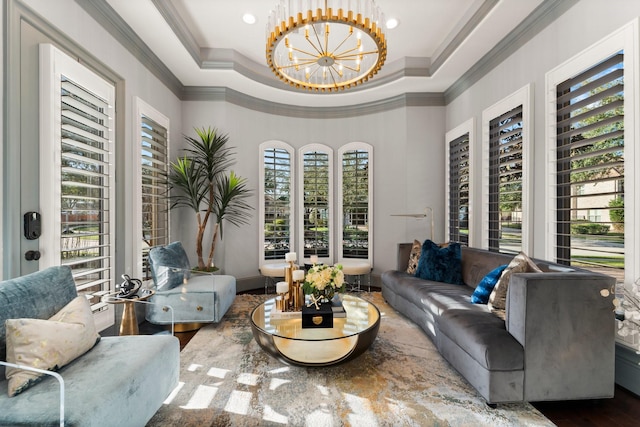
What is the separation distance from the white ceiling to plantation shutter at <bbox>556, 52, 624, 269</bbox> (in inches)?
39.1

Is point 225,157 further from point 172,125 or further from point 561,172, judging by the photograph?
point 561,172

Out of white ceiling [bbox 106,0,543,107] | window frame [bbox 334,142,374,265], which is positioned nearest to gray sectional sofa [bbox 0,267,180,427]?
white ceiling [bbox 106,0,543,107]

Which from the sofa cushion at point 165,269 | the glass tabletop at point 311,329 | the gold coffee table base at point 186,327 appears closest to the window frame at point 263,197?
the sofa cushion at point 165,269

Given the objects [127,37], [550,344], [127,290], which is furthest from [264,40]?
[550,344]

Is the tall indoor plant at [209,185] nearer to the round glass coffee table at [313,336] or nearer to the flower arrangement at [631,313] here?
the round glass coffee table at [313,336]

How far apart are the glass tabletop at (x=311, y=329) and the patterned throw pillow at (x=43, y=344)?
106cm

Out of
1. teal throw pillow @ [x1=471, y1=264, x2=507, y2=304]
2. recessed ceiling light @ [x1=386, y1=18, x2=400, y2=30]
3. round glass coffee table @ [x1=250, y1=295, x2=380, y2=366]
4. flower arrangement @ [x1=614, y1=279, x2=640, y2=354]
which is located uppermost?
recessed ceiling light @ [x1=386, y1=18, x2=400, y2=30]

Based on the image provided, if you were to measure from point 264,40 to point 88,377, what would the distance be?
11.9 feet

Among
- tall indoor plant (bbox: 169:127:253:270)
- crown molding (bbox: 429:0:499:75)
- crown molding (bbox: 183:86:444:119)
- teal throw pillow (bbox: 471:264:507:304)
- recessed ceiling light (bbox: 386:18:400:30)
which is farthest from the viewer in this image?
crown molding (bbox: 183:86:444:119)

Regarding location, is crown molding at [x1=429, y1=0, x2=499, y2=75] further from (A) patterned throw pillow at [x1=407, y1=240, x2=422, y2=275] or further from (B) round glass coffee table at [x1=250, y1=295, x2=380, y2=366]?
(B) round glass coffee table at [x1=250, y1=295, x2=380, y2=366]

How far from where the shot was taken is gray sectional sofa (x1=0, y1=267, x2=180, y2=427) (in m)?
1.25

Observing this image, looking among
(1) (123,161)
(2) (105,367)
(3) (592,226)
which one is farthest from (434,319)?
(1) (123,161)

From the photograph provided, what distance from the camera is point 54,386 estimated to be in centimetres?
137

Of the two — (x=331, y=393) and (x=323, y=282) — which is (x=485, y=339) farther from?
(x=323, y=282)
